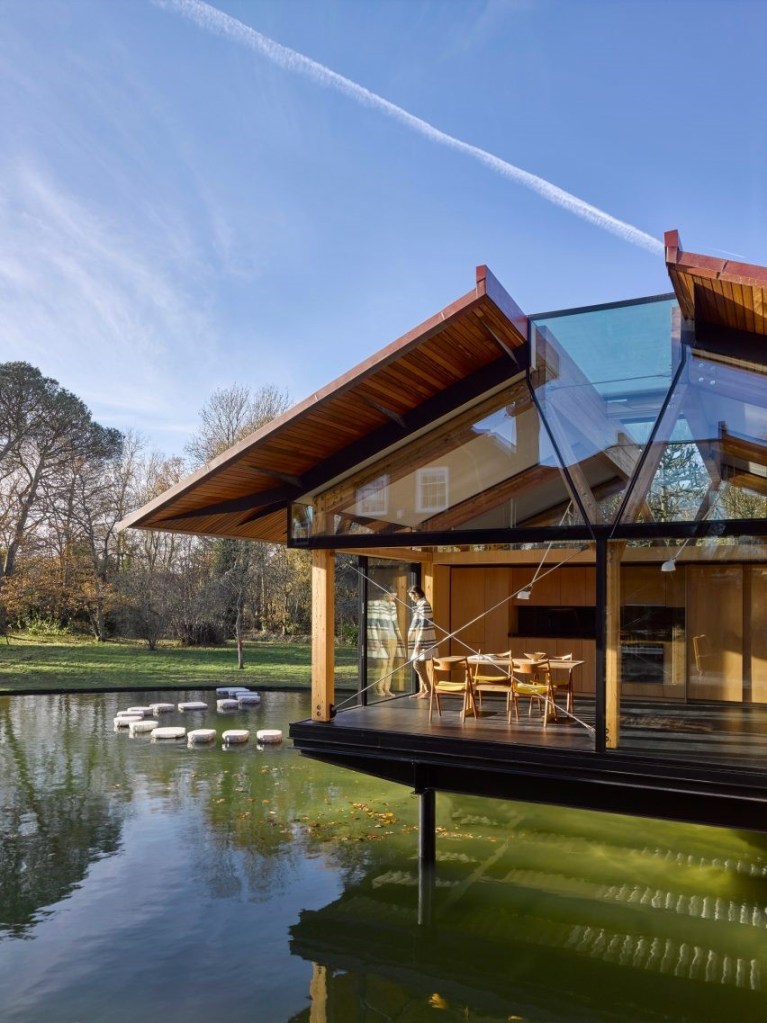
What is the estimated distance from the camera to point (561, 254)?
76.8ft

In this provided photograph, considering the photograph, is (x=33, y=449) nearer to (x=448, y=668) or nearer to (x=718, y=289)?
(x=448, y=668)

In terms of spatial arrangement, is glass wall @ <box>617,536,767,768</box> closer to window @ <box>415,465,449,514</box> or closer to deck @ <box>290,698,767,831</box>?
deck @ <box>290,698,767,831</box>

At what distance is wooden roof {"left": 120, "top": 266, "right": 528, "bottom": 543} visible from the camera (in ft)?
23.4

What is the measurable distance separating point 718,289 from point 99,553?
1185 inches

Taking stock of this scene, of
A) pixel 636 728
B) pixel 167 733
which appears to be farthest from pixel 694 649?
pixel 167 733

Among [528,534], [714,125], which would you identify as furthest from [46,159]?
[528,534]

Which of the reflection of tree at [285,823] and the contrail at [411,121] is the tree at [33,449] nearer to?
the contrail at [411,121]

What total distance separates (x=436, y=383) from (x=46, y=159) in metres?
20.2

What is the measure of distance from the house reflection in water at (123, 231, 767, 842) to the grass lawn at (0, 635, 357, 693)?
9.73 m

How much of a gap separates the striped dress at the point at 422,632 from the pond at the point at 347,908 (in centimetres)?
229

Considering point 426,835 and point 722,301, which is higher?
point 722,301

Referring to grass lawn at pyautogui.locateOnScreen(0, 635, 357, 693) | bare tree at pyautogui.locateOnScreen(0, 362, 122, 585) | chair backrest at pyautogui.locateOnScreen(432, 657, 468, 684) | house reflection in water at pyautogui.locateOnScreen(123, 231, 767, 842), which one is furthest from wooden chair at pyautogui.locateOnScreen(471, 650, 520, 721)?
bare tree at pyautogui.locateOnScreen(0, 362, 122, 585)

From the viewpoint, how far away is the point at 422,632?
10.2 metres

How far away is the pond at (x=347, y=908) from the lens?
6207 mm
